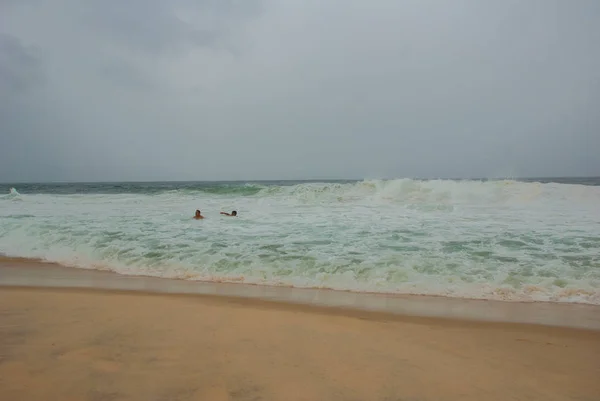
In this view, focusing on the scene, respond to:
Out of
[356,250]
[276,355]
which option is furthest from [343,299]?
[356,250]

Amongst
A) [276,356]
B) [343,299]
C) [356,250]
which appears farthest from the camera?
[356,250]

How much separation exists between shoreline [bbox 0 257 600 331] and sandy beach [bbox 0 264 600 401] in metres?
0.24

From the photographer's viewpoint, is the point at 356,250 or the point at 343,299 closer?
the point at 343,299

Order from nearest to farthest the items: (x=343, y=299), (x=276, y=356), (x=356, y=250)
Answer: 1. (x=276, y=356)
2. (x=343, y=299)
3. (x=356, y=250)

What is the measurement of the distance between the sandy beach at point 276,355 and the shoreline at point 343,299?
0.24 metres

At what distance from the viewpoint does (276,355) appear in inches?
116

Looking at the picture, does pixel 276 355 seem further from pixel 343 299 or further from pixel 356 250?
pixel 356 250

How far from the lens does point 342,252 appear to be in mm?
7070

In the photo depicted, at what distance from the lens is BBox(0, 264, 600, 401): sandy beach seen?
2420mm

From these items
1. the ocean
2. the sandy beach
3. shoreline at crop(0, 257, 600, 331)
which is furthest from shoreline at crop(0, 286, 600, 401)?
the ocean

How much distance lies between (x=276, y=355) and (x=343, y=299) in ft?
7.20

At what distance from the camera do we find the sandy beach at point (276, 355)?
2420 millimetres

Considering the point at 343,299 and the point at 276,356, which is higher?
the point at 276,356

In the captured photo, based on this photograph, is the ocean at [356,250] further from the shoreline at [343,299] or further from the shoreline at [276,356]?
the shoreline at [276,356]
